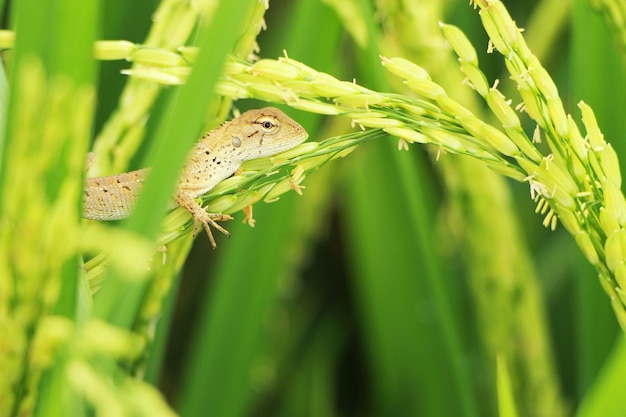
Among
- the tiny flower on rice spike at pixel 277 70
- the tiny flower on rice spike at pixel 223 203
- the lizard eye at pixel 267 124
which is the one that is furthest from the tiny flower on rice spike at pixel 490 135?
the lizard eye at pixel 267 124

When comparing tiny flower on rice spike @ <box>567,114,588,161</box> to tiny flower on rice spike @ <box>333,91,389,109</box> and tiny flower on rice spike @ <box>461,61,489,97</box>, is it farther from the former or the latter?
tiny flower on rice spike @ <box>333,91,389,109</box>

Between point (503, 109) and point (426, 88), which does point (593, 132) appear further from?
point (426, 88)

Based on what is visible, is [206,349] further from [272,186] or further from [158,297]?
[272,186]

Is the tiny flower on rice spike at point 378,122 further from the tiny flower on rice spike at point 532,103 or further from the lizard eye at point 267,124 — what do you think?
the lizard eye at point 267,124

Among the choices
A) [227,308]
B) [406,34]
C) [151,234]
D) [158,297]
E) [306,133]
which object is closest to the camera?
[151,234]

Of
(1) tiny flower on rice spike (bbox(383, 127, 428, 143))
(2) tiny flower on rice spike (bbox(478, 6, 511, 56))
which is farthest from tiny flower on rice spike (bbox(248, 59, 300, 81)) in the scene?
(2) tiny flower on rice spike (bbox(478, 6, 511, 56))

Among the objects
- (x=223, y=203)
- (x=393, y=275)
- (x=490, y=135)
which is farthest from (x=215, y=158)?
(x=490, y=135)

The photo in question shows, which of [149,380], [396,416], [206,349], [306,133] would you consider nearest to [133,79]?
[306,133]
